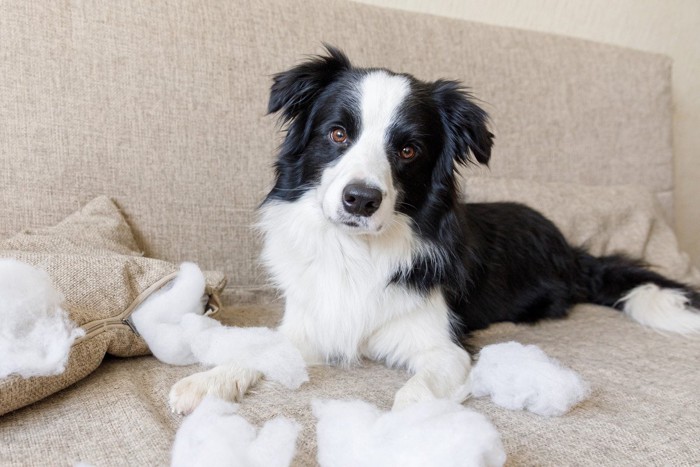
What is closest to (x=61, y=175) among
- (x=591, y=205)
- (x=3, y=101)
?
(x=3, y=101)

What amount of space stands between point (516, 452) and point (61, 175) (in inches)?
63.3

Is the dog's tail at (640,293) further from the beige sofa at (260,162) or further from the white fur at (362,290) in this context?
the white fur at (362,290)

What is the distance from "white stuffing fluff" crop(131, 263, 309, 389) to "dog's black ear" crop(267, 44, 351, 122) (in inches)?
21.9

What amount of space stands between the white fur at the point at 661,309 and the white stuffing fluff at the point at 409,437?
1340 millimetres

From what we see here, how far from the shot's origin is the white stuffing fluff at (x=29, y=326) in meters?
1.17

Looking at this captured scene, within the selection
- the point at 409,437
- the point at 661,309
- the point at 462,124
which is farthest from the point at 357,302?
the point at 661,309

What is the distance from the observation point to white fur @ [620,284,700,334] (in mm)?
2141

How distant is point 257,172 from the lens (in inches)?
87.6

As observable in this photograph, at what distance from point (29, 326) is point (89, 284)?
30cm

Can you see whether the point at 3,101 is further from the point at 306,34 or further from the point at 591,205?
the point at 591,205

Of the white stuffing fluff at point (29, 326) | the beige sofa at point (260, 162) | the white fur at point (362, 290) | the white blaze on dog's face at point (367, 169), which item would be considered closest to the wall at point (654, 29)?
the beige sofa at point (260, 162)

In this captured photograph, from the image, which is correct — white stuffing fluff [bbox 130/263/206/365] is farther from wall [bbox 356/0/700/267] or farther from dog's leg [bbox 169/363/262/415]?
wall [bbox 356/0/700/267]

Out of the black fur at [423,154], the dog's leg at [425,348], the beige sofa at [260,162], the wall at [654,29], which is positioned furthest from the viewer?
the wall at [654,29]

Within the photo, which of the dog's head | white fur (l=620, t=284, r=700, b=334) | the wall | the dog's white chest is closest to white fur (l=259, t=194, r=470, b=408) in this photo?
the dog's white chest
